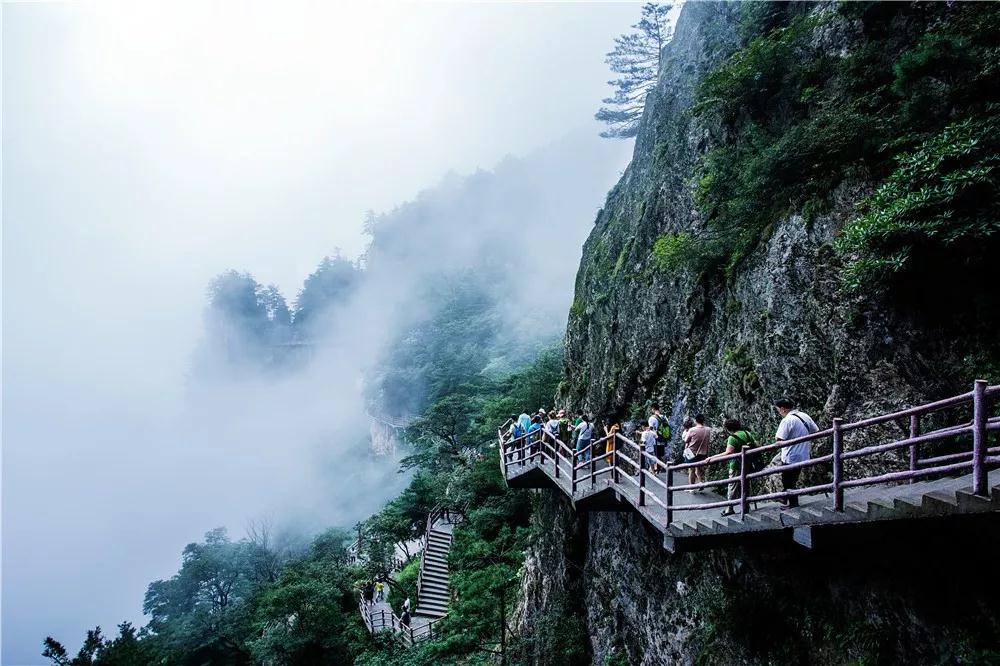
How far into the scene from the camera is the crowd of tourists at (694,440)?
5484 mm

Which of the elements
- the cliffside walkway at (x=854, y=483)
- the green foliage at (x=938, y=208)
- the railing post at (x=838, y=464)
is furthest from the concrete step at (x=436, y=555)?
the green foliage at (x=938, y=208)

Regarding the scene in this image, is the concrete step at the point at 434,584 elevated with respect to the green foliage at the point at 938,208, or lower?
lower

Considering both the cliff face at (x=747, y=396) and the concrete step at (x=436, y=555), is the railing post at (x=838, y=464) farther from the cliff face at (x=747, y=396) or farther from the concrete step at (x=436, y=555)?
the concrete step at (x=436, y=555)

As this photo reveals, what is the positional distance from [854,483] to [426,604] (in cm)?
2146

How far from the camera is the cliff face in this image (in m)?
5.28

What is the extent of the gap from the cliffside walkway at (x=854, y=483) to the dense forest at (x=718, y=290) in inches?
35.5

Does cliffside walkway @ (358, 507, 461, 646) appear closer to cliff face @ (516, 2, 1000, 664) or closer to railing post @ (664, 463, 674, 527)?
cliff face @ (516, 2, 1000, 664)

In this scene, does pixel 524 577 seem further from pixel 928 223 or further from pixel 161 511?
pixel 161 511

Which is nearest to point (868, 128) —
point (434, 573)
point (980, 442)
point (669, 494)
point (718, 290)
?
point (718, 290)

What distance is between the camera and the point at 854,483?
4109 millimetres

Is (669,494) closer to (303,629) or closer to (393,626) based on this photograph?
(303,629)

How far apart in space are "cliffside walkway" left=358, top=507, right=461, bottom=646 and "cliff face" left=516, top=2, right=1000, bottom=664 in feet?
23.4

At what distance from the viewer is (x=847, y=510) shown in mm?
4289

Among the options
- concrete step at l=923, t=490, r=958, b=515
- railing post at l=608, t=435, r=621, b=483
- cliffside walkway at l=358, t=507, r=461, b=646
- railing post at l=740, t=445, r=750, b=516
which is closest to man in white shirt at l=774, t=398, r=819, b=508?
railing post at l=740, t=445, r=750, b=516
